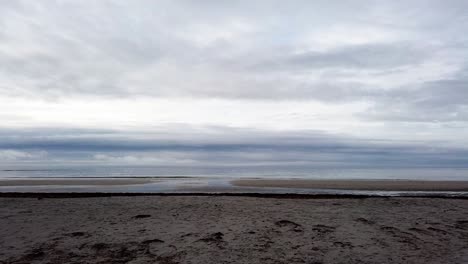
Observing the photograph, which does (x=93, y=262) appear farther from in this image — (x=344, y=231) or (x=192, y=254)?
(x=344, y=231)

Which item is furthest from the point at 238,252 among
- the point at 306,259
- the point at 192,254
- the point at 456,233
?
the point at 456,233

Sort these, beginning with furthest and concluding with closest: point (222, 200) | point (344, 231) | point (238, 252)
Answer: point (222, 200) → point (344, 231) → point (238, 252)

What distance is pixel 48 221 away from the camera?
14.1 metres

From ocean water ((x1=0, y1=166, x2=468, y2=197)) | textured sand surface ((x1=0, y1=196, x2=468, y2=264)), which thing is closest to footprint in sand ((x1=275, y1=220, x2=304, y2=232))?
textured sand surface ((x1=0, y1=196, x2=468, y2=264))

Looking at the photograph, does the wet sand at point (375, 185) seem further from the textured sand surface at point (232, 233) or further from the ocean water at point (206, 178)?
the textured sand surface at point (232, 233)

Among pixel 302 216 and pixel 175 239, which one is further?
pixel 302 216

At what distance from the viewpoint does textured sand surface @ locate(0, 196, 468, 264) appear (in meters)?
10.2

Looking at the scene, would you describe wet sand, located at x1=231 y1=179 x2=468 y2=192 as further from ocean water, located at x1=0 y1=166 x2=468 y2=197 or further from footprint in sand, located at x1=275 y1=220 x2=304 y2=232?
footprint in sand, located at x1=275 y1=220 x2=304 y2=232

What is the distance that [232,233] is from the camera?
40.1ft

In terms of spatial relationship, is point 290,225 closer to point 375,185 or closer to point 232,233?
point 232,233

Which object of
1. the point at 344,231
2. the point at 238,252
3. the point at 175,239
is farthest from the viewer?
the point at 344,231

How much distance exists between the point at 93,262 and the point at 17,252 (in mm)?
2724

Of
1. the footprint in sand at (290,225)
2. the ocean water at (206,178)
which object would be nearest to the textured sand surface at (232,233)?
the footprint in sand at (290,225)

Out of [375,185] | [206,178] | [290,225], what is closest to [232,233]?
[290,225]
